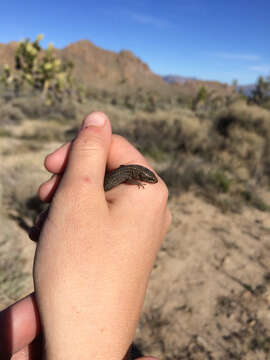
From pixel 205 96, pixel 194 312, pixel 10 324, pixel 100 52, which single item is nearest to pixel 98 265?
pixel 10 324

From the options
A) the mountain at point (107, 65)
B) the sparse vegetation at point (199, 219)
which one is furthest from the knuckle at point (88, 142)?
the mountain at point (107, 65)

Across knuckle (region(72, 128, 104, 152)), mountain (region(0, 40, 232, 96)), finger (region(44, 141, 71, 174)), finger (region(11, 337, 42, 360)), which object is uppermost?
mountain (region(0, 40, 232, 96))

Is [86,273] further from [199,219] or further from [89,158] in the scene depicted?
[199,219]

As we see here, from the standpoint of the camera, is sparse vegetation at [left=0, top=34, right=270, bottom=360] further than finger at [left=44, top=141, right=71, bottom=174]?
Yes

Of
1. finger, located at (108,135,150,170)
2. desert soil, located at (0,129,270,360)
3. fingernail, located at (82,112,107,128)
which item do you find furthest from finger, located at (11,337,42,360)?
desert soil, located at (0,129,270,360)

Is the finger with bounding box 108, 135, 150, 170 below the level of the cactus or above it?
below

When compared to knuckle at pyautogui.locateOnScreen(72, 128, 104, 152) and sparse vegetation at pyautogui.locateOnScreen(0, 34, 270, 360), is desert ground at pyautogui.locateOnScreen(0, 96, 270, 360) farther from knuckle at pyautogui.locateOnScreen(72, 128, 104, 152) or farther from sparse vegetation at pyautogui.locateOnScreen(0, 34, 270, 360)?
knuckle at pyautogui.locateOnScreen(72, 128, 104, 152)

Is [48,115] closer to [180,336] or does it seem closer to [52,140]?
[52,140]
